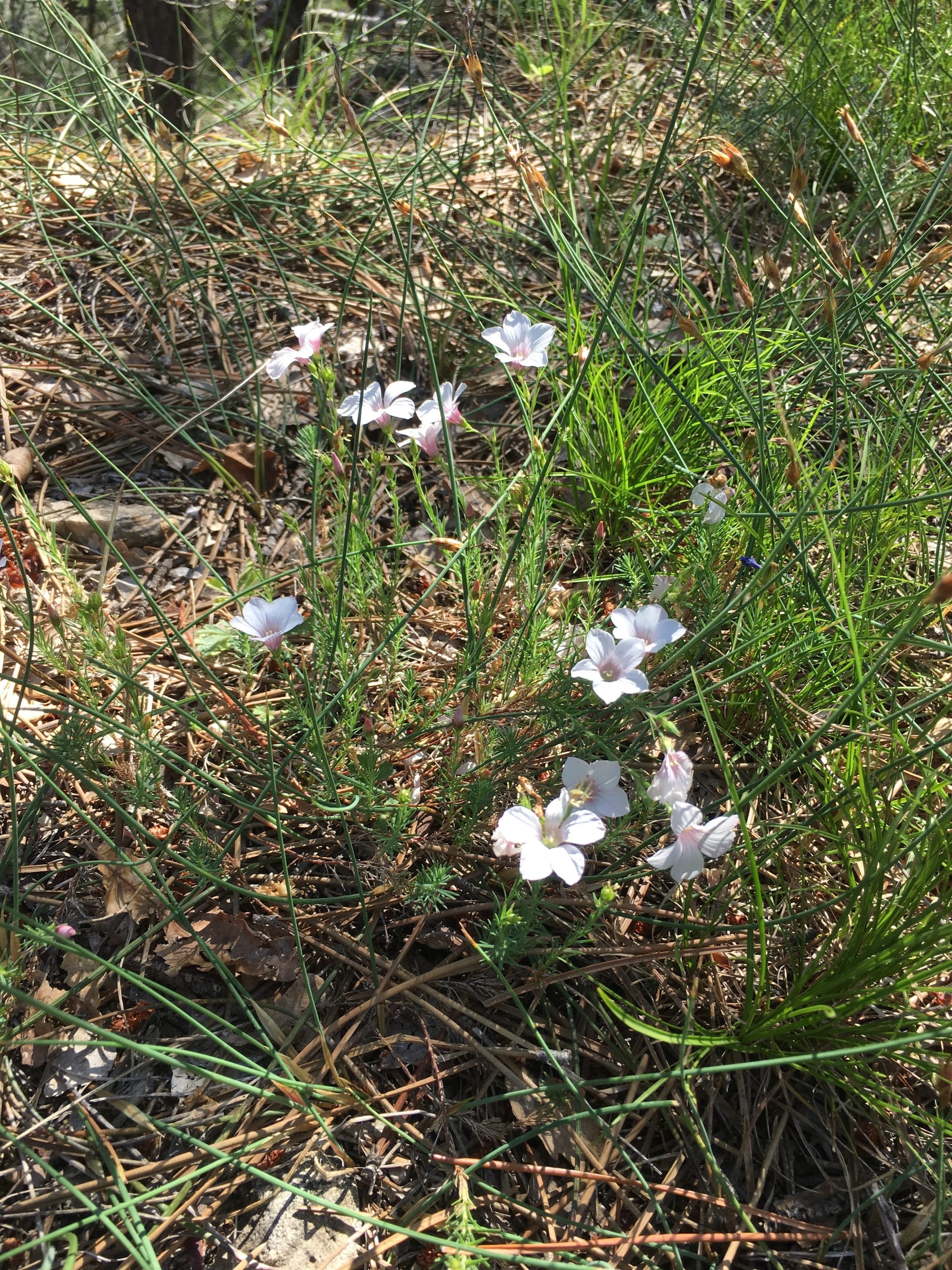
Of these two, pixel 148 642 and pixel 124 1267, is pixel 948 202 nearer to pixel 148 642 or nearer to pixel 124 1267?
pixel 148 642

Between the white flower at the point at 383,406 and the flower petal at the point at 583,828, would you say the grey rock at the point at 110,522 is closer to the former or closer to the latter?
the white flower at the point at 383,406

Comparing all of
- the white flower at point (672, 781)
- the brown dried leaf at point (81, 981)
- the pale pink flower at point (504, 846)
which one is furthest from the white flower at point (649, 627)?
the brown dried leaf at point (81, 981)

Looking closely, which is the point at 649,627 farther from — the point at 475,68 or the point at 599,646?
the point at 475,68

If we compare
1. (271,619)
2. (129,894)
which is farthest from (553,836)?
(129,894)

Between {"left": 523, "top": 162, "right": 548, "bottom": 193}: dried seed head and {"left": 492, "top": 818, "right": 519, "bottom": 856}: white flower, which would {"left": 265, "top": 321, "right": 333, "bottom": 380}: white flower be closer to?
{"left": 523, "top": 162, "right": 548, "bottom": 193}: dried seed head

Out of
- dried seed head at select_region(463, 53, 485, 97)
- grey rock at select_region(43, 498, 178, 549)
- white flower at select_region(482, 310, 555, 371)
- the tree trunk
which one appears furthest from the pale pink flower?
the tree trunk
